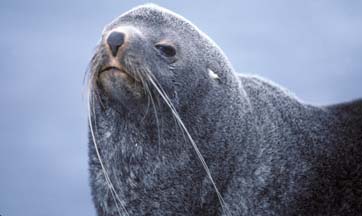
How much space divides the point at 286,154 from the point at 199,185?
1.10 metres

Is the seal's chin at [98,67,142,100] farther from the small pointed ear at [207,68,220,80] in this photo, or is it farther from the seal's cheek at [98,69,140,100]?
the small pointed ear at [207,68,220,80]

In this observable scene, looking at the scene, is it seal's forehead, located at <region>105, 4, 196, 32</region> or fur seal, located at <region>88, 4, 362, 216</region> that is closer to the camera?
fur seal, located at <region>88, 4, 362, 216</region>

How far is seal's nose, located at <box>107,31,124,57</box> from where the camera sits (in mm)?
5746

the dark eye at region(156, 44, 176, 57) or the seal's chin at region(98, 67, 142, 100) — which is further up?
the dark eye at region(156, 44, 176, 57)

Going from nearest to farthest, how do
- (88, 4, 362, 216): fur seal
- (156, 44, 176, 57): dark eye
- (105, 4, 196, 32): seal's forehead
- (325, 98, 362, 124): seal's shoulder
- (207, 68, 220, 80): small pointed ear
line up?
Answer: (88, 4, 362, 216): fur seal, (156, 44, 176, 57): dark eye, (105, 4, 196, 32): seal's forehead, (207, 68, 220, 80): small pointed ear, (325, 98, 362, 124): seal's shoulder

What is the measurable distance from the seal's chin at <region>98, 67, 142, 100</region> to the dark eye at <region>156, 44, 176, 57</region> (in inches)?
19.2

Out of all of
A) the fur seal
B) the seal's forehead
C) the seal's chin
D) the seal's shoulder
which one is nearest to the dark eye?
the fur seal

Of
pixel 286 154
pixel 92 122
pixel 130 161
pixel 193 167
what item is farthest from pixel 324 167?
pixel 92 122

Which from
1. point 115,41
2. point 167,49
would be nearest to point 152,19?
point 167,49

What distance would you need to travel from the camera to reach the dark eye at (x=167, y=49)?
6.14 metres

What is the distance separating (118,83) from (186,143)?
99cm

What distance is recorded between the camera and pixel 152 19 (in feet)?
20.9

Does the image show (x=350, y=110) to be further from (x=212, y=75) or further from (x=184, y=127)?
(x=184, y=127)

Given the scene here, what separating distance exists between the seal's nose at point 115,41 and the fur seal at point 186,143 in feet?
0.03
